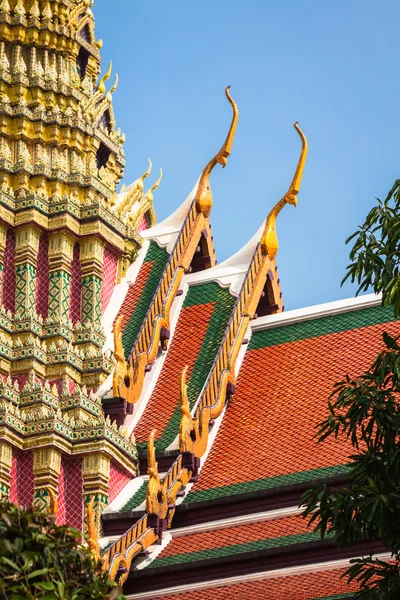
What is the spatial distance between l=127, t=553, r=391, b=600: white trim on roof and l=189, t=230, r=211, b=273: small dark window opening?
230 inches

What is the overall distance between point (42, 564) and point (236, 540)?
356 inches

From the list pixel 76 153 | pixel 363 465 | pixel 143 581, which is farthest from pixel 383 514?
pixel 76 153

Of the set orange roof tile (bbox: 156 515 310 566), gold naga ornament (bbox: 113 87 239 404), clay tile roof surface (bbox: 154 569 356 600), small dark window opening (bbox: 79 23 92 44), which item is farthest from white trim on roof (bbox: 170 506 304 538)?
small dark window opening (bbox: 79 23 92 44)

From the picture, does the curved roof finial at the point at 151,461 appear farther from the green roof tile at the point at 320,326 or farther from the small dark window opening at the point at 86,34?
the small dark window opening at the point at 86,34

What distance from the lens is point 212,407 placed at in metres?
19.7

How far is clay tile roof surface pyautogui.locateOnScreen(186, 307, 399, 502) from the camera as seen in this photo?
18625 millimetres

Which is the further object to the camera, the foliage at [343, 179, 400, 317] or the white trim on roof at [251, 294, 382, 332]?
the white trim on roof at [251, 294, 382, 332]

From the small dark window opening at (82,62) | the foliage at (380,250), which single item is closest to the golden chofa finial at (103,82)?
the small dark window opening at (82,62)

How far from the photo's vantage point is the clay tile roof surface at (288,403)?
61.1ft

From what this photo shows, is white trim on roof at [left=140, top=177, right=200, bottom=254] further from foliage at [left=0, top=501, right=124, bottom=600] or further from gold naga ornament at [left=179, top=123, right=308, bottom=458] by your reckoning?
foliage at [left=0, top=501, right=124, bottom=600]

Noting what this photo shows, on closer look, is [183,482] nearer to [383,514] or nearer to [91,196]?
[91,196]

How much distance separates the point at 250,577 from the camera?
55.7ft

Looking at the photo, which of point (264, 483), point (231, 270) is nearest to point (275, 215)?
point (231, 270)

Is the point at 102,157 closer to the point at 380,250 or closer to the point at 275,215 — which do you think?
the point at 275,215
